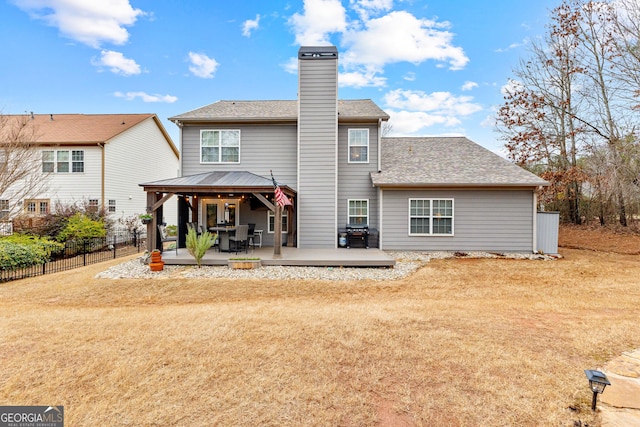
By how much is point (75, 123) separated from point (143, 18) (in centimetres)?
799

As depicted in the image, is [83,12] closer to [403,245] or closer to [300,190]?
[300,190]

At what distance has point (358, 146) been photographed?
40.6ft

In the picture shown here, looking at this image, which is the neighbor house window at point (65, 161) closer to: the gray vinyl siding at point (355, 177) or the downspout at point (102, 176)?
the downspout at point (102, 176)

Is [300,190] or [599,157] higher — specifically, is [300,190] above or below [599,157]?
below

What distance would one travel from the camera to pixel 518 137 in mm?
17984

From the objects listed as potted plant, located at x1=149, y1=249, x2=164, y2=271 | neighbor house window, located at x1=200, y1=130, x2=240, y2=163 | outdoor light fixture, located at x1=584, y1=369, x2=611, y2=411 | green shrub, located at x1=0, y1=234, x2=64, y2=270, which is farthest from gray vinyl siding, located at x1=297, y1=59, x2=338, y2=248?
outdoor light fixture, located at x1=584, y1=369, x2=611, y2=411

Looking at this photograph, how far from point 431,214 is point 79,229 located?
1494 centimetres

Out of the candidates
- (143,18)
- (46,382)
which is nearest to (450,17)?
(143,18)

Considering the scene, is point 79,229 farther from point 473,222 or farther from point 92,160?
point 473,222

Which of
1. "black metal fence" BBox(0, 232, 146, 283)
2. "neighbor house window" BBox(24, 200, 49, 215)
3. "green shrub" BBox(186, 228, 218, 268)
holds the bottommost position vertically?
"black metal fence" BBox(0, 232, 146, 283)

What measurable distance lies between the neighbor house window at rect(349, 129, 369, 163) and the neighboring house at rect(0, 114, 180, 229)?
12904 millimetres

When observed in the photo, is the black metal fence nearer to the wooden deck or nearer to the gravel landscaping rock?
the gravel landscaping rock

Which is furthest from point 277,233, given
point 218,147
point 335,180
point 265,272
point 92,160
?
point 92,160

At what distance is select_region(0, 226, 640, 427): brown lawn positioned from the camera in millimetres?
2578
